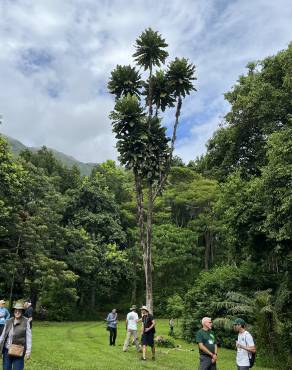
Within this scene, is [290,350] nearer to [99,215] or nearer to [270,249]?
[270,249]

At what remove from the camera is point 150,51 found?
89.5ft

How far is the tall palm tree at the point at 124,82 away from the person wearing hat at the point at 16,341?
2082cm

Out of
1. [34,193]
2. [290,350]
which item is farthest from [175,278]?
[290,350]

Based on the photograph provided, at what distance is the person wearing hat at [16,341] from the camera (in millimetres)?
7867

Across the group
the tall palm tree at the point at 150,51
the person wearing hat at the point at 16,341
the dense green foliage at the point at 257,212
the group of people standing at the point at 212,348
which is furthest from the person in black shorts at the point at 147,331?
the tall palm tree at the point at 150,51

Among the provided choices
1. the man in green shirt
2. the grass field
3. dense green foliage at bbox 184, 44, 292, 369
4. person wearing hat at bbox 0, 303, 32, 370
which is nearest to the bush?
dense green foliage at bbox 184, 44, 292, 369

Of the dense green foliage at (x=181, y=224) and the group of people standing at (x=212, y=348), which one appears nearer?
the group of people standing at (x=212, y=348)

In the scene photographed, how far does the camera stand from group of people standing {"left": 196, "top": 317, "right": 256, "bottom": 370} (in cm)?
877

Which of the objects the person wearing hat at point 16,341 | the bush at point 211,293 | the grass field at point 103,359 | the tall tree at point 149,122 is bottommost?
the grass field at point 103,359

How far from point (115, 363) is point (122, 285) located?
37847mm

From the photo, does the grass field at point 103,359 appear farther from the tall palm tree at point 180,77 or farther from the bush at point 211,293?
the tall palm tree at point 180,77

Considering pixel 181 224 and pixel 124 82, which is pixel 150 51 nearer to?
pixel 124 82

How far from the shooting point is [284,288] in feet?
66.6

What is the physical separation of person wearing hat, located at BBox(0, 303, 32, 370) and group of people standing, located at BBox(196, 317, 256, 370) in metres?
3.28
